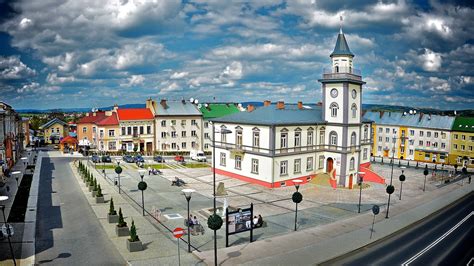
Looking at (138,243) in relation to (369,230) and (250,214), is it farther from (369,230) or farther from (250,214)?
(369,230)

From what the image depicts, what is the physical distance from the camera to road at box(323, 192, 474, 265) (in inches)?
796

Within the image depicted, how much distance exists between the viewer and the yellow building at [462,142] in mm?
62156

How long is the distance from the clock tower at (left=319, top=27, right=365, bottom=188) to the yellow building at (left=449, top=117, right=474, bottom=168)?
32532mm

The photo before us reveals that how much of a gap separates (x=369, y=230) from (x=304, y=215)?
5588 millimetres

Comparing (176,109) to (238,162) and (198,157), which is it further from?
(238,162)

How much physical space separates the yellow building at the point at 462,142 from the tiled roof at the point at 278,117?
114 feet

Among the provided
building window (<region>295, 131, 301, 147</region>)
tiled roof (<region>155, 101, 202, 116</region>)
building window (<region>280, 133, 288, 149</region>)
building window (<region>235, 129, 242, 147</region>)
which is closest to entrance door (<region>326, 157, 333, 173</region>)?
building window (<region>295, 131, 301, 147</region>)

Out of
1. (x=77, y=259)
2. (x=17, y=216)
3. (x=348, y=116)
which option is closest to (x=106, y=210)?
(x=17, y=216)

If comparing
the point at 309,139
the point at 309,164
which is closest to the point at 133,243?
the point at 309,164

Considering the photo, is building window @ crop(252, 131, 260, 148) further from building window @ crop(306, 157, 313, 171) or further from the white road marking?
the white road marking

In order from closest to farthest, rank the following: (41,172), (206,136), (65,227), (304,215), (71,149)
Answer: (65,227) < (304,215) < (41,172) < (71,149) < (206,136)

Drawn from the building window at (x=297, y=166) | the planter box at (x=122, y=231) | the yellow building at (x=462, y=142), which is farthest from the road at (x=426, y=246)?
the yellow building at (x=462, y=142)

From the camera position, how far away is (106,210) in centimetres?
2841

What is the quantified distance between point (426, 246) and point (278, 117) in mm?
22319
